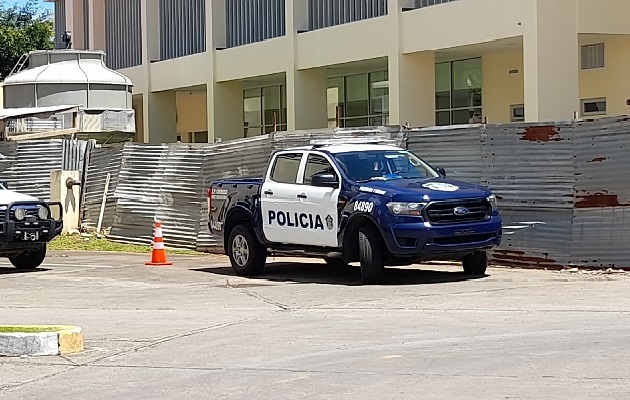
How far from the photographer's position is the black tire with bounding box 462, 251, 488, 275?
16.2 meters

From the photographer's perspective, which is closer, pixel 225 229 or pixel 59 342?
pixel 59 342

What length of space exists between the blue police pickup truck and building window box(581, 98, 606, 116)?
13279 mm

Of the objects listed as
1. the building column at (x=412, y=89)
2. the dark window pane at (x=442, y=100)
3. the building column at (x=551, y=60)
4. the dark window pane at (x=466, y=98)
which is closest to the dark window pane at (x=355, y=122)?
the dark window pane at (x=442, y=100)

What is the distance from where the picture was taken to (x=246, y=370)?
9.45 meters

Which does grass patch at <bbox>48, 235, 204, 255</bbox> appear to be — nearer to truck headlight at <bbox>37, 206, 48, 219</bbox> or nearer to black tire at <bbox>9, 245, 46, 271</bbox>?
black tire at <bbox>9, 245, 46, 271</bbox>

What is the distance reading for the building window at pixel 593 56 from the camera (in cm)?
2847

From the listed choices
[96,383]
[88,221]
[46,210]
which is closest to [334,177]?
[46,210]

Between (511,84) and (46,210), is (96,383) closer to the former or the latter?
(46,210)

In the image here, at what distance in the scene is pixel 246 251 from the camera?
17.5 meters

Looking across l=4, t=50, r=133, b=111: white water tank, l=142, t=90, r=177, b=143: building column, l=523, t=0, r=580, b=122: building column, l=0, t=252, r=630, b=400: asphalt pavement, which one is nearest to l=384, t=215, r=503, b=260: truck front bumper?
l=0, t=252, r=630, b=400: asphalt pavement

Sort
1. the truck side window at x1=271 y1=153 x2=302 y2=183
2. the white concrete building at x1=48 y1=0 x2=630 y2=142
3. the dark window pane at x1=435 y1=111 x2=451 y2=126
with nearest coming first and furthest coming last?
the truck side window at x1=271 y1=153 x2=302 y2=183
the white concrete building at x1=48 y1=0 x2=630 y2=142
the dark window pane at x1=435 y1=111 x2=451 y2=126

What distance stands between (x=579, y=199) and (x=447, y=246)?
9.14ft

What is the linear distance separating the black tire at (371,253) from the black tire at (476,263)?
1.42 meters

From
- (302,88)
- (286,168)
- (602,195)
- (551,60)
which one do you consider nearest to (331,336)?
(286,168)
